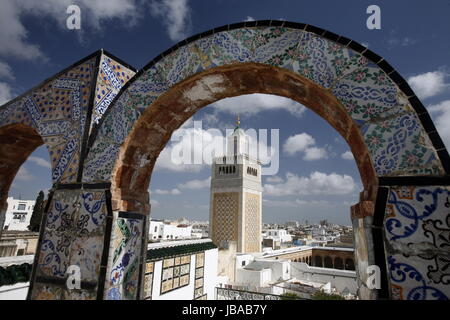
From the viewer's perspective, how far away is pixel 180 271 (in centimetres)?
718

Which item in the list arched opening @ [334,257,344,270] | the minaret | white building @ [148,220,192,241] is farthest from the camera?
white building @ [148,220,192,241]

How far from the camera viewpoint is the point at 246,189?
66.1 ft

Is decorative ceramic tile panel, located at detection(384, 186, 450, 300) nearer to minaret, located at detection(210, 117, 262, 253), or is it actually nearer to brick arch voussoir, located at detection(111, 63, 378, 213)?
brick arch voussoir, located at detection(111, 63, 378, 213)

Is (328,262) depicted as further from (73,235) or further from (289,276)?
(73,235)

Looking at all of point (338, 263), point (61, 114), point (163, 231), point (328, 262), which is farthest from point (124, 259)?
point (163, 231)

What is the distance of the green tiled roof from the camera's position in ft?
20.6

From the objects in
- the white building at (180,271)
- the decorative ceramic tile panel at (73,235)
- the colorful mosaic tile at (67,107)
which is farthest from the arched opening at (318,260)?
the decorative ceramic tile panel at (73,235)

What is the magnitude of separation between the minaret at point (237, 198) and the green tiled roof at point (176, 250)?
11002 millimetres

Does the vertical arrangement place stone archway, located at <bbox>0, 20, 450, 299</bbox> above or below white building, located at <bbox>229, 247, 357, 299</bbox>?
above

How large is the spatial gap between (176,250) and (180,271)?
1.93 feet

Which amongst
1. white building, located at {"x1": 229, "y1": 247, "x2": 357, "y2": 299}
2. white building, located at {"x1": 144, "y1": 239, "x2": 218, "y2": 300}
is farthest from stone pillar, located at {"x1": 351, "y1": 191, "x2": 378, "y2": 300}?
white building, located at {"x1": 229, "y1": 247, "x2": 357, "y2": 299}
